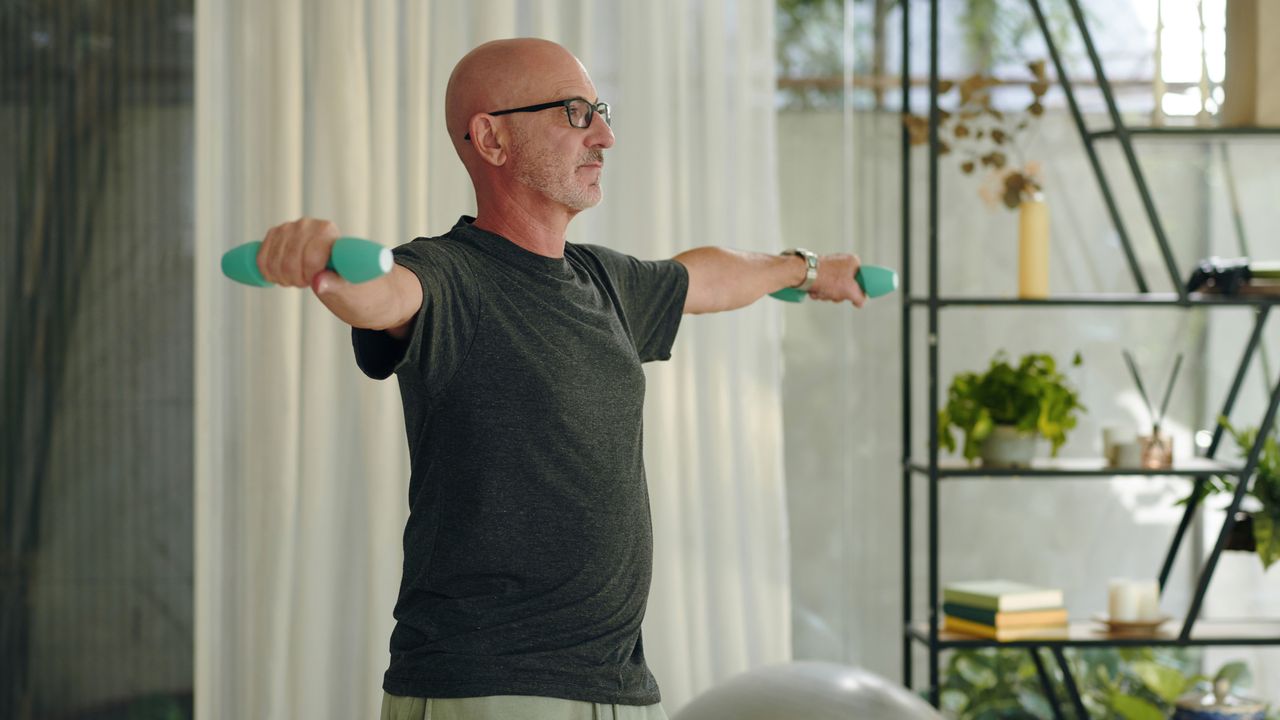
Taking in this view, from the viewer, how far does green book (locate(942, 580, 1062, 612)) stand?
2986 mm

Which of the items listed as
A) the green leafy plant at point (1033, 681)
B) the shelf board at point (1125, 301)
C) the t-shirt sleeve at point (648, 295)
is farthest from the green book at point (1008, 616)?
the t-shirt sleeve at point (648, 295)

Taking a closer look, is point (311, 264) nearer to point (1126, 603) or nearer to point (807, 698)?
point (807, 698)

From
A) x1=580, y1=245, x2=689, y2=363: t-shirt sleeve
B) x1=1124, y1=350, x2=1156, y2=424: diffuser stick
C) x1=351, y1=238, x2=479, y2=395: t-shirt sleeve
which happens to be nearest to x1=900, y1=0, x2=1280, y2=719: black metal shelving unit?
x1=1124, y1=350, x2=1156, y2=424: diffuser stick

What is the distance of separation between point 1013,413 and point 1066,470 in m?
0.18

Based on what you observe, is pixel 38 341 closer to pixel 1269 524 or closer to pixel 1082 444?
pixel 1082 444

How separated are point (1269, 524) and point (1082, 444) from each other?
1.80ft

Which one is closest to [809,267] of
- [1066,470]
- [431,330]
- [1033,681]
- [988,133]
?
[431,330]

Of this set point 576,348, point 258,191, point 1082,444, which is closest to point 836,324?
point 1082,444

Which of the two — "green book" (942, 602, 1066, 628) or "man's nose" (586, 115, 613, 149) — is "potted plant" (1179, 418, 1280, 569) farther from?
"man's nose" (586, 115, 613, 149)

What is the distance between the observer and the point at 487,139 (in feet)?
5.56

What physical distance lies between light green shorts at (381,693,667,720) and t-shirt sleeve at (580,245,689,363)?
510 millimetres

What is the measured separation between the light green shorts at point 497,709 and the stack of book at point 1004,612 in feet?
5.14

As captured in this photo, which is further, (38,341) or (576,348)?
(38,341)

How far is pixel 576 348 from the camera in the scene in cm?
165
